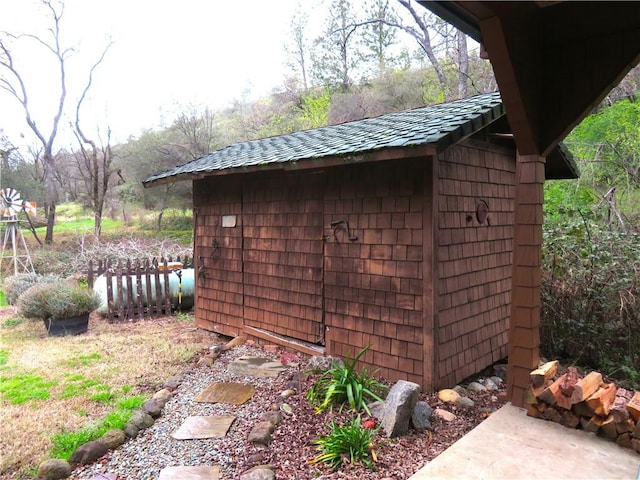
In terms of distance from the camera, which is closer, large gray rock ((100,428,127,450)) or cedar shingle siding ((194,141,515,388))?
large gray rock ((100,428,127,450))

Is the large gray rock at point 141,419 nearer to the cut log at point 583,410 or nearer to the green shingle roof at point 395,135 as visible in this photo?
the green shingle roof at point 395,135

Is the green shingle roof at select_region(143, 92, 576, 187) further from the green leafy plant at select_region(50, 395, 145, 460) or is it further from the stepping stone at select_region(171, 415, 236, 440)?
the green leafy plant at select_region(50, 395, 145, 460)

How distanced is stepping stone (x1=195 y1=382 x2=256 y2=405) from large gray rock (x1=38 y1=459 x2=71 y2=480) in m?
1.24

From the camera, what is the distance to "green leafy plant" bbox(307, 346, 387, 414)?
3.46 meters

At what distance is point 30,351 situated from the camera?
539 centimetres

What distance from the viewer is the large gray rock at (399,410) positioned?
3.04m

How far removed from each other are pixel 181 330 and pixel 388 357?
375 centimetres

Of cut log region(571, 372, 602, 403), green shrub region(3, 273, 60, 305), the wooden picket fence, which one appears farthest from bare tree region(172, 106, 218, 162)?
cut log region(571, 372, 602, 403)

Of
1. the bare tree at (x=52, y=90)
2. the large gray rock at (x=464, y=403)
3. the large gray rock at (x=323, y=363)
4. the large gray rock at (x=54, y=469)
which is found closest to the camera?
the large gray rock at (x=54, y=469)

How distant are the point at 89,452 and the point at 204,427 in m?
0.82

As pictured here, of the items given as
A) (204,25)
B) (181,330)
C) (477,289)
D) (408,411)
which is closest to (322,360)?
(408,411)

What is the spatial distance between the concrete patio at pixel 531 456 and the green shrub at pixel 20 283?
26.7 ft

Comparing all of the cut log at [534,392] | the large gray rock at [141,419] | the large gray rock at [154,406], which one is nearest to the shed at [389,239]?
the cut log at [534,392]

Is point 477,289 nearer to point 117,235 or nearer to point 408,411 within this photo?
point 408,411
